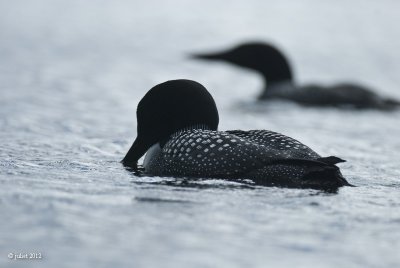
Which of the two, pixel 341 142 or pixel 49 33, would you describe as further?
pixel 49 33

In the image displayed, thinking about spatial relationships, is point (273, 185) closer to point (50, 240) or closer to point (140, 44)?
point (50, 240)

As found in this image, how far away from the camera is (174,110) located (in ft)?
20.7

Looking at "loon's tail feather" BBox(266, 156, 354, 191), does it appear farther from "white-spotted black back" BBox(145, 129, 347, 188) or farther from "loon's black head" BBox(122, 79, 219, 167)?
"loon's black head" BBox(122, 79, 219, 167)

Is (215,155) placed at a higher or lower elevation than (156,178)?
higher

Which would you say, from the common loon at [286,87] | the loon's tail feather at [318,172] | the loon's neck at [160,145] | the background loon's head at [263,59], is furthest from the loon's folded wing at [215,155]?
the background loon's head at [263,59]

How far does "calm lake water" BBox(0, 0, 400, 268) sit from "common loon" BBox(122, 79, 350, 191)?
11 centimetres

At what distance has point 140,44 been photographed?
1791cm

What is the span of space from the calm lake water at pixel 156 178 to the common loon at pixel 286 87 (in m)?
0.25

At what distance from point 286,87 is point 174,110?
5.46 metres

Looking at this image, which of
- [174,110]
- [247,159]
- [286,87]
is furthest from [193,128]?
[286,87]

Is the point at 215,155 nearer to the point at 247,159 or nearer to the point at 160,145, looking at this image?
the point at 247,159

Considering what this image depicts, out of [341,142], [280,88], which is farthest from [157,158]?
[280,88]

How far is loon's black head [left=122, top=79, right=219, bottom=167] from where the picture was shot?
248 inches

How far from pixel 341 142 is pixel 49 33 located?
10442 millimetres
